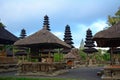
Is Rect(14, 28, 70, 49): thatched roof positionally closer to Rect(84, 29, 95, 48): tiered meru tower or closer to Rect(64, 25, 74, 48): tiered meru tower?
Rect(84, 29, 95, 48): tiered meru tower

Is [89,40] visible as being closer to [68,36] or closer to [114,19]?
[68,36]

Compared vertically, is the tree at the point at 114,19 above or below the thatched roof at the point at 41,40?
above

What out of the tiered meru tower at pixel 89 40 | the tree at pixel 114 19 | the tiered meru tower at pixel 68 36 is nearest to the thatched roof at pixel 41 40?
the tree at pixel 114 19

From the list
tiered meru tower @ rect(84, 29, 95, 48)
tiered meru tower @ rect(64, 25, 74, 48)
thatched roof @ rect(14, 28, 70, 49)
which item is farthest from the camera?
tiered meru tower @ rect(64, 25, 74, 48)

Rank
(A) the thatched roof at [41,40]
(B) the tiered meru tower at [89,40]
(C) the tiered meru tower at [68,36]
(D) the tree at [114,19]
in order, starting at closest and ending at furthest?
→ (A) the thatched roof at [41,40]
(D) the tree at [114,19]
(B) the tiered meru tower at [89,40]
(C) the tiered meru tower at [68,36]

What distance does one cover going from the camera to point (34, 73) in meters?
21.2

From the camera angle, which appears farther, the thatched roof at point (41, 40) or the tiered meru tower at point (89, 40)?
the tiered meru tower at point (89, 40)

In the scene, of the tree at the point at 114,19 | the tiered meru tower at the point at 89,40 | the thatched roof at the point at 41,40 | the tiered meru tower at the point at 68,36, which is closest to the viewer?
the thatched roof at the point at 41,40

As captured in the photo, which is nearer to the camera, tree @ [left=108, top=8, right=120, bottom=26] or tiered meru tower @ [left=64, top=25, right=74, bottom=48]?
tree @ [left=108, top=8, right=120, bottom=26]

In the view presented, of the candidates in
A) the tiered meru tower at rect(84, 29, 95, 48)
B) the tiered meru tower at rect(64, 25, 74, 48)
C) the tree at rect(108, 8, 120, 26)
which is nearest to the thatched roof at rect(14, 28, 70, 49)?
the tree at rect(108, 8, 120, 26)

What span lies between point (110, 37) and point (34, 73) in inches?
264

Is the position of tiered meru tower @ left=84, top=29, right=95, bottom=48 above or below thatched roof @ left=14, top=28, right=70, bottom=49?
above

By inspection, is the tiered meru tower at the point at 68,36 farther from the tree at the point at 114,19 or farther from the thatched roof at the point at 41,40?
the thatched roof at the point at 41,40

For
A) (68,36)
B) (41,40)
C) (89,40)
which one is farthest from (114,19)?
(41,40)
